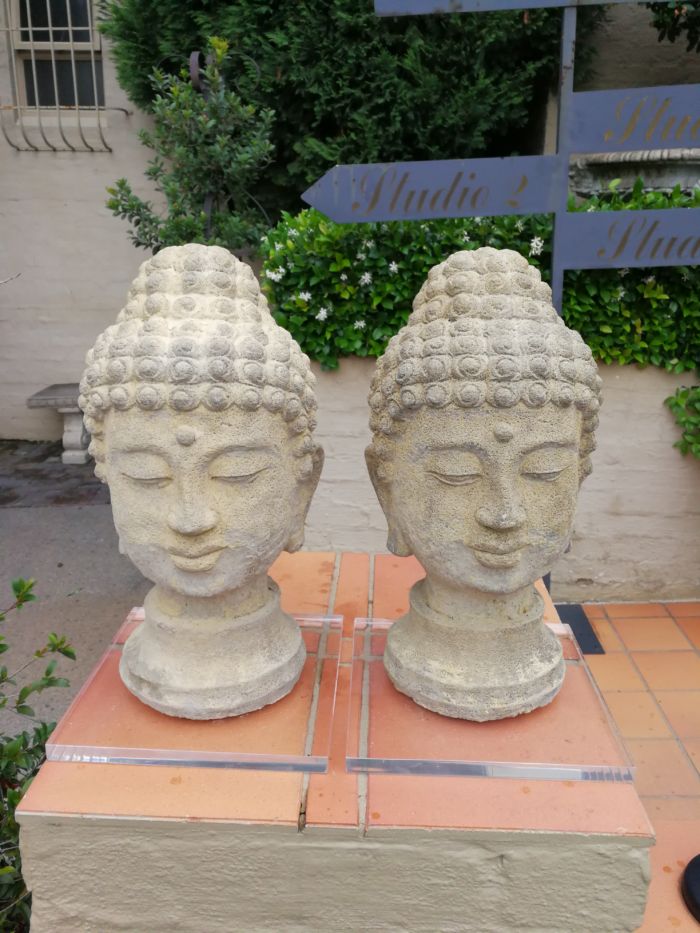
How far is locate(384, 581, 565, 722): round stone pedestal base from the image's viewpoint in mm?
1871

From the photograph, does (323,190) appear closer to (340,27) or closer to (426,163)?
(426,163)

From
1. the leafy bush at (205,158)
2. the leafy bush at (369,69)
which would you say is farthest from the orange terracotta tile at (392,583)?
the leafy bush at (369,69)

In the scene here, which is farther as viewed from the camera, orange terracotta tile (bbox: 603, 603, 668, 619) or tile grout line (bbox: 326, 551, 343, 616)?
orange terracotta tile (bbox: 603, 603, 668, 619)

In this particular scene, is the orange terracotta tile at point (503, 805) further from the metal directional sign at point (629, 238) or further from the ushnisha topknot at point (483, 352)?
the metal directional sign at point (629, 238)

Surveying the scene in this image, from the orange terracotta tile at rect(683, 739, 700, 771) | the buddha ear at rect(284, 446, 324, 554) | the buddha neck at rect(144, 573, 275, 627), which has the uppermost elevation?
the buddha ear at rect(284, 446, 324, 554)

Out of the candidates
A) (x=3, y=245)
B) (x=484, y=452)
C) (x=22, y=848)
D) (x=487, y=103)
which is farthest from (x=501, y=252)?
(x=3, y=245)

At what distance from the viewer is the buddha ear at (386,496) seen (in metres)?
1.89

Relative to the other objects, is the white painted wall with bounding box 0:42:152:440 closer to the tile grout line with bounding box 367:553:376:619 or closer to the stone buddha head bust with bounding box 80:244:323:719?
the tile grout line with bounding box 367:553:376:619

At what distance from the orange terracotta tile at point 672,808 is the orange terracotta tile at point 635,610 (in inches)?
52.7

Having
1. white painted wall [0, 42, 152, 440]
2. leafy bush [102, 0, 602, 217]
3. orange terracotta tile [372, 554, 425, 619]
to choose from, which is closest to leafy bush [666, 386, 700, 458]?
orange terracotta tile [372, 554, 425, 619]

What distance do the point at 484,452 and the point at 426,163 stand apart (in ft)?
5.25

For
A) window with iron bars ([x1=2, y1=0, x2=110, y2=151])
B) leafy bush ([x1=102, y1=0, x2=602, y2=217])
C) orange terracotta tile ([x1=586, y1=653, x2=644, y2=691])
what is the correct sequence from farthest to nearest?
window with iron bars ([x1=2, y1=0, x2=110, y2=151]) < leafy bush ([x1=102, y1=0, x2=602, y2=217]) < orange terracotta tile ([x1=586, y1=653, x2=644, y2=691])

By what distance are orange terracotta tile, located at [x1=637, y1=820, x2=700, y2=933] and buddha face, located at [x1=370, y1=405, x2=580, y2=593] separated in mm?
994

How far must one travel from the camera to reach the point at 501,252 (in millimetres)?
1819
